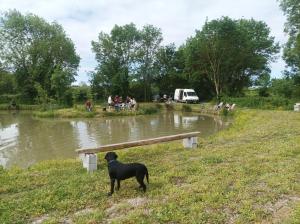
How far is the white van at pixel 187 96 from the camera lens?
125ft

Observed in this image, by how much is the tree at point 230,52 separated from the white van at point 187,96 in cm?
249

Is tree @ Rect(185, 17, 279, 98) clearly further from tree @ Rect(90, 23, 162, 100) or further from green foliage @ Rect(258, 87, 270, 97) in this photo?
tree @ Rect(90, 23, 162, 100)

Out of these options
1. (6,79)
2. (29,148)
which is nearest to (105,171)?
(29,148)

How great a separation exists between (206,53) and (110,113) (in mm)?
14220

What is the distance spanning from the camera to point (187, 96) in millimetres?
38531

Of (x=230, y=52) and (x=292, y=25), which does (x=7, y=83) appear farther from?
(x=292, y=25)

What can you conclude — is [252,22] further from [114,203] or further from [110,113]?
[114,203]

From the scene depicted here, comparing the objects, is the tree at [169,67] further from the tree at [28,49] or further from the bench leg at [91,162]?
the bench leg at [91,162]

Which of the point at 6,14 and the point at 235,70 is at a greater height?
the point at 6,14

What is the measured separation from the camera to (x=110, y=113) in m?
27.9

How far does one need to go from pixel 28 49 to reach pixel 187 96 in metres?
23.0

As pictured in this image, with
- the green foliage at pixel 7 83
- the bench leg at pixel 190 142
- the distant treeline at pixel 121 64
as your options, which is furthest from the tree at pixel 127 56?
the bench leg at pixel 190 142

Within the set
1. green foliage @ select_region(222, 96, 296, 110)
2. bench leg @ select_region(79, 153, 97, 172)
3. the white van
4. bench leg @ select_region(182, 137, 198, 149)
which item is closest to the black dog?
bench leg @ select_region(79, 153, 97, 172)

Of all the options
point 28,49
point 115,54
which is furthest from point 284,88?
point 28,49
